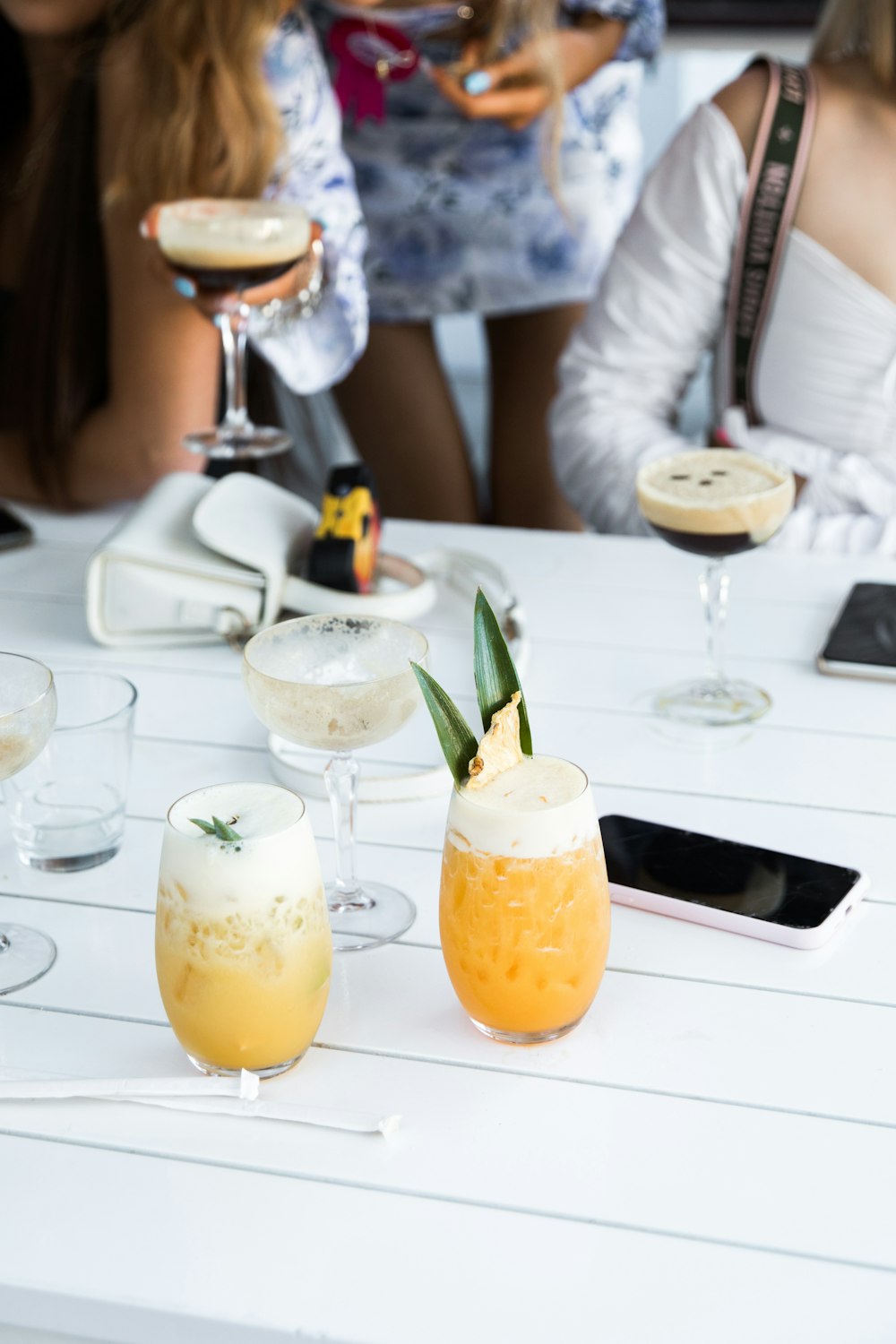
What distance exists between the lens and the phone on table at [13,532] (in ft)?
5.09

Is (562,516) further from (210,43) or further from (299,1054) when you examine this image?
(299,1054)

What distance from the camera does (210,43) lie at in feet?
5.62

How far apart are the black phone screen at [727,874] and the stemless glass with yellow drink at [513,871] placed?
146mm

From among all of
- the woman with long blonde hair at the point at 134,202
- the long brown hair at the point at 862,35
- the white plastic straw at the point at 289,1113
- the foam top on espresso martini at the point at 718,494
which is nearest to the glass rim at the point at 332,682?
the white plastic straw at the point at 289,1113

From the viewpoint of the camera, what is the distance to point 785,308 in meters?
1.82

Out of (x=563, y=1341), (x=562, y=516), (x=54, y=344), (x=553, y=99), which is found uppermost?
(x=553, y=99)

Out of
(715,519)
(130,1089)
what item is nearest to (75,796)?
(130,1089)

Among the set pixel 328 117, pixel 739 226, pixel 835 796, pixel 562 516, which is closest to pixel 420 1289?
pixel 835 796

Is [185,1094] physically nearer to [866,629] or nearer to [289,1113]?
[289,1113]

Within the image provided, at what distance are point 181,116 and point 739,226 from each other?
67 cm

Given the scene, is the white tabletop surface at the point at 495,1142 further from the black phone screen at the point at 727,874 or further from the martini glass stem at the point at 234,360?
the martini glass stem at the point at 234,360

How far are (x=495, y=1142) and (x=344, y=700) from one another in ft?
0.82

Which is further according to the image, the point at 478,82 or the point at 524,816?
the point at 478,82

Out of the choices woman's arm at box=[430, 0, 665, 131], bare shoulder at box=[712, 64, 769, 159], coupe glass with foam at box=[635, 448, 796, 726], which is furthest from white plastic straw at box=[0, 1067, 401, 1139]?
woman's arm at box=[430, 0, 665, 131]
